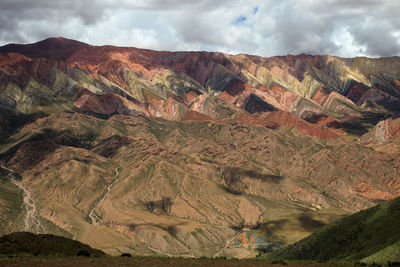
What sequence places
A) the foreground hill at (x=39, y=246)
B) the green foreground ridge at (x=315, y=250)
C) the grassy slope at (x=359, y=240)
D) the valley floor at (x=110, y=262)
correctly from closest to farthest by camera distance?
1. the valley floor at (x=110, y=262)
2. the green foreground ridge at (x=315, y=250)
3. the grassy slope at (x=359, y=240)
4. the foreground hill at (x=39, y=246)

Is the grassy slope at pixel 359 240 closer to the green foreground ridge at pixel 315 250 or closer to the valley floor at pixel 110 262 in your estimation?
the green foreground ridge at pixel 315 250

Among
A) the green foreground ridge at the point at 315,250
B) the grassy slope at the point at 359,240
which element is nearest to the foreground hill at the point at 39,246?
the green foreground ridge at the point at 315,250

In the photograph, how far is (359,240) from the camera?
9344 cm

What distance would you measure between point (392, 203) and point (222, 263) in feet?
143

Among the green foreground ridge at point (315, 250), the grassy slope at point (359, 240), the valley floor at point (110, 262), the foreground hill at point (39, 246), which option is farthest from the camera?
the foreground hill at point (39, 246)

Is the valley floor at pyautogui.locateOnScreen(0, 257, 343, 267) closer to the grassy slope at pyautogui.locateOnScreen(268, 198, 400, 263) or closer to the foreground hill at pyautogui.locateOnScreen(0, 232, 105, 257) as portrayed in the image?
the foreground hill at pyautogui.locateOnScreen(0, 232, 105, 257)

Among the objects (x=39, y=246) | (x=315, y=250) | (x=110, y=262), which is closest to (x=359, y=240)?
(x=315, y=250)

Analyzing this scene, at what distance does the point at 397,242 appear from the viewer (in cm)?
7825

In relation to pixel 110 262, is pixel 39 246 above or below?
below

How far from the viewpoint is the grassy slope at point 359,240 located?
83625 mm

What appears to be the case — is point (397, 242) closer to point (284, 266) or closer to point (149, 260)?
point (284, 266)

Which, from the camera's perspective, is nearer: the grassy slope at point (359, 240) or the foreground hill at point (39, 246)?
the grassy slope at point (359, 240)

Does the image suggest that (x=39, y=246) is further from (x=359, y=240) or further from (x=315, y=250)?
(x=359, y=240)

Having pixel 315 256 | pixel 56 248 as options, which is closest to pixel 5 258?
pixel 56 248
